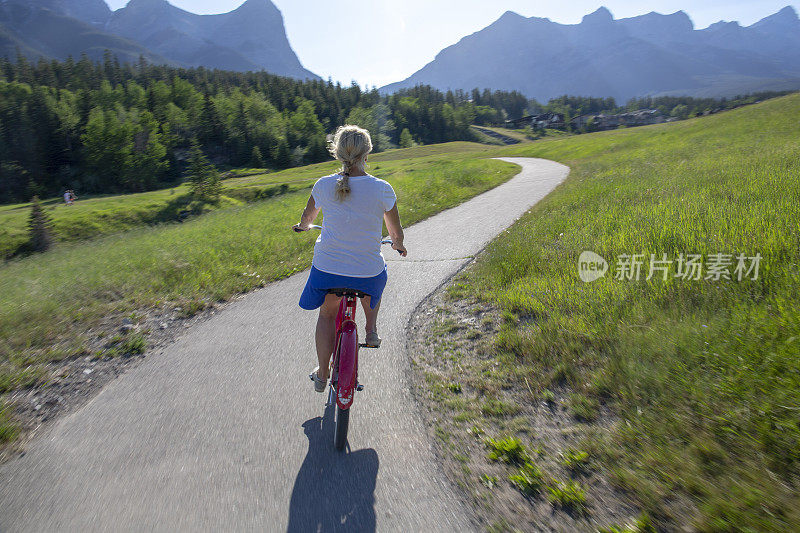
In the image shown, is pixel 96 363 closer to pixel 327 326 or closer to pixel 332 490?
pixel 327 326

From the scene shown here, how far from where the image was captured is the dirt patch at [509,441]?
262cm

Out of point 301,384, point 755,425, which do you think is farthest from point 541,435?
point 301,384

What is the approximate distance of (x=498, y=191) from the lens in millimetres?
19984

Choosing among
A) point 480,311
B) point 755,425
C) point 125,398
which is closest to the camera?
point 755,425

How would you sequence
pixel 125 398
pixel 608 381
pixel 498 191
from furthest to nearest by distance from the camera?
pixel 498 191 → pixel 125 398 → pixel 608 381

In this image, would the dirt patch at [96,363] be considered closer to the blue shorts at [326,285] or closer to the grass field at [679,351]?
the blue shorts at [326,285]

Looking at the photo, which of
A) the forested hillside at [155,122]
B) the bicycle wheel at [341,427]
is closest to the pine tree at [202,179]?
the bicycle wheel at [341,427]

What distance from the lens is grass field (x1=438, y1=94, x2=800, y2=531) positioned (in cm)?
246

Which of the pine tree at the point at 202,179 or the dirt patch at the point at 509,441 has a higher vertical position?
the dirt patch at the point at 509,441

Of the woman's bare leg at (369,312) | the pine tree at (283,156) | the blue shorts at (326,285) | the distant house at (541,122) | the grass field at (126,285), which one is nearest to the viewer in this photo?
the blue shorts at (326,285)

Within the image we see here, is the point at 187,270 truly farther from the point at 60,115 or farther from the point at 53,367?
the point at 60,115

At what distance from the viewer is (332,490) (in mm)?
2939

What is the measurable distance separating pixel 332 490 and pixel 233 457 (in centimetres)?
92

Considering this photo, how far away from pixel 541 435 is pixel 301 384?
2414 millimetres
